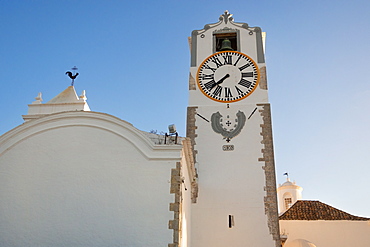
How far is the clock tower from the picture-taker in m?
14.5

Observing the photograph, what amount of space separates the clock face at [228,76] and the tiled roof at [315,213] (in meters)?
5.22

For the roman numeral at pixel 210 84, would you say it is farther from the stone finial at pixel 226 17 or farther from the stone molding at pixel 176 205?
the stone molding at pixel 176 205

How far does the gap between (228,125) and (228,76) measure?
2294mm

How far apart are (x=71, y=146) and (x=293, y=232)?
958cm

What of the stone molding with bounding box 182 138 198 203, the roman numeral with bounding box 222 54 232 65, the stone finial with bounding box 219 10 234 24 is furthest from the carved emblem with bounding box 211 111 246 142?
the stone finial with bounding box 219 10 234 24

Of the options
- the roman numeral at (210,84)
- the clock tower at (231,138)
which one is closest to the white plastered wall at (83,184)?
the clock tower at (231,138)

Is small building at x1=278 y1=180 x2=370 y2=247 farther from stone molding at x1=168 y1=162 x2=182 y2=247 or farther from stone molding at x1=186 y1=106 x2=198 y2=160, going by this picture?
stone molding at x1=168 y1=162 x2=182 y2=247

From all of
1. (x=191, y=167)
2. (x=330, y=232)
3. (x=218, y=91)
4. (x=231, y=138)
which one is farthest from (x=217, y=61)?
(x=330, y=232)

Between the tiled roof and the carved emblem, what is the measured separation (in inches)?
160

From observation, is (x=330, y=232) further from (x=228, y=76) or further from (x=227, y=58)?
(x=227, y=58)

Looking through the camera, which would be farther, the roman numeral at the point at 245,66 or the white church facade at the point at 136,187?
the roman numeral at the point at 245,66

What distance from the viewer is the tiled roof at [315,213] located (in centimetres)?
1661

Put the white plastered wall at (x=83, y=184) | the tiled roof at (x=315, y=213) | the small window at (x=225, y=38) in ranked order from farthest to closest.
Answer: the small window at (x=225, y=38), the tiled roof at (x=315, y=213), the white plastered wall at (x=83, y=184)

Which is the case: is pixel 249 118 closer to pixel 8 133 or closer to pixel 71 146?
pixel 71 146
